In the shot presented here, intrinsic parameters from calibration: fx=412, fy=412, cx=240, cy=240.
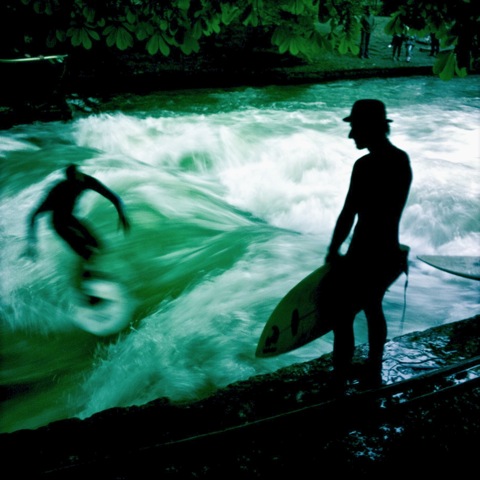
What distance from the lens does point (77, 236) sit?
6.12 feet

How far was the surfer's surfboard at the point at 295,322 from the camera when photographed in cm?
283

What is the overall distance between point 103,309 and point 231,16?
11.2ft

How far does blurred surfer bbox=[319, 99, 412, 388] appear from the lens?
2.23 meters

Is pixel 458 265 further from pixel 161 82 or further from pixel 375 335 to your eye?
pixel 161 82

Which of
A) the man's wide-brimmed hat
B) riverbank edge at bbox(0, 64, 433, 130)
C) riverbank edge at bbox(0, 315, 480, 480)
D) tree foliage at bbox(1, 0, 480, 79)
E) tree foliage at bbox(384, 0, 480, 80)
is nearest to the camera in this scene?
riverbank edge at bbox(0, 315, 480, 480)

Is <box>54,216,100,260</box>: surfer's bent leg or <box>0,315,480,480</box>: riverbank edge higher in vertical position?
<box>54,216,100,260</box>: surfer's bent leg

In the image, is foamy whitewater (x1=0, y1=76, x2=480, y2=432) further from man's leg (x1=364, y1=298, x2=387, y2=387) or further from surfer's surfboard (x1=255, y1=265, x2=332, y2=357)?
man's leg (x1=364, y1=298, x2=387, y2=387)

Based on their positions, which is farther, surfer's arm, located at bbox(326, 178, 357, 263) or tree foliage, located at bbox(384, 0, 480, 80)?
tree foliage, located at bbox(384, 0, 480, 80)

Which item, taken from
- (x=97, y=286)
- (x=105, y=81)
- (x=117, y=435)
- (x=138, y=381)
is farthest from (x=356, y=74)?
(x=117, y=435)

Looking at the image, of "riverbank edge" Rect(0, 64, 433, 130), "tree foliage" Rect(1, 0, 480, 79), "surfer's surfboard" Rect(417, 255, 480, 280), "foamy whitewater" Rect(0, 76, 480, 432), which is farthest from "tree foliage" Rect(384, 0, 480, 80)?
"riverbank edge" Rect(0, 64, 433, 130)

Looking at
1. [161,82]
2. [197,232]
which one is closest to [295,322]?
[197,232]

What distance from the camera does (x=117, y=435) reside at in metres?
2.09

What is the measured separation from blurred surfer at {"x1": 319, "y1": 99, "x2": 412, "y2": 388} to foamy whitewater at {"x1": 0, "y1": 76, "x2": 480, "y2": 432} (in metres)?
1.17

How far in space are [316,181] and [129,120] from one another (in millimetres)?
5632
